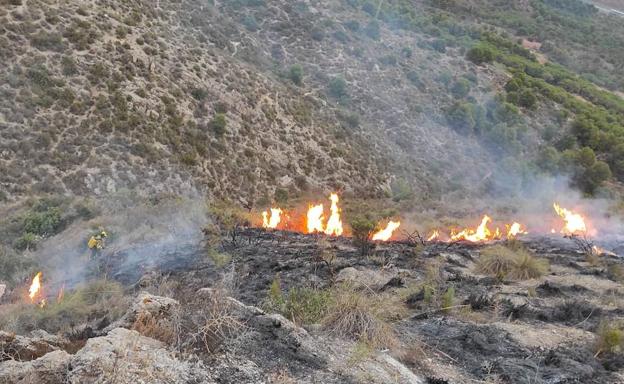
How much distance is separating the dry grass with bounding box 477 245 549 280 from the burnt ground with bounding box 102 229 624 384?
0.38 m

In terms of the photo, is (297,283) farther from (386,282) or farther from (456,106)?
(456,106)

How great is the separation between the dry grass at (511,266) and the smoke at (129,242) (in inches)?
335

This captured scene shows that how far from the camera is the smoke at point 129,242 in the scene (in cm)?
1545

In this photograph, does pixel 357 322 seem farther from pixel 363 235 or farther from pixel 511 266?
pixel 363 235

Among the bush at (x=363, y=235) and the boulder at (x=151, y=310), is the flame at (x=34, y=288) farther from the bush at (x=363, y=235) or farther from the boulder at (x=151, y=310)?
the bush at (x=363, y=235)

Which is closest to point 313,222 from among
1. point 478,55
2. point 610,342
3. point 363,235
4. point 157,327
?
point 363,235

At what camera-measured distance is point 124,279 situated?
14.3 metres

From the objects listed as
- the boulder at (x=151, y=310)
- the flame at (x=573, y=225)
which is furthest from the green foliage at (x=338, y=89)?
the boulder at (x=151, y=310)

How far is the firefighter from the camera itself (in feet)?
54.7

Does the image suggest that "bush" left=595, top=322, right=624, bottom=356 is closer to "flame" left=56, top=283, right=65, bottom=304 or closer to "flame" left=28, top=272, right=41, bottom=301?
"flame" left=56, top=283, right=65, bottom=304

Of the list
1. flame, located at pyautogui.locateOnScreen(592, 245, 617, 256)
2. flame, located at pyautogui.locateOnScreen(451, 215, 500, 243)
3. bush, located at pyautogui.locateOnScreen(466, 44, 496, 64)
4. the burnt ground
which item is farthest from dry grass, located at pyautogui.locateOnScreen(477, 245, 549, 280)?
bush, located at pyautogui.locateOnScreen(466, 44, 496, 64)

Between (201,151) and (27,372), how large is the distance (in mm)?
26482

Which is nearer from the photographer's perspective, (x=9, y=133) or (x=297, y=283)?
(x=297, y=283)

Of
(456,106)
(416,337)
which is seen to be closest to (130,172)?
(416,337)
